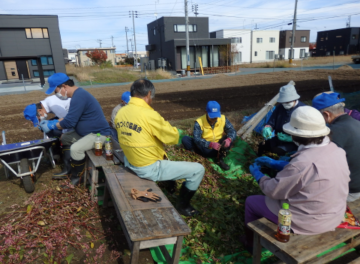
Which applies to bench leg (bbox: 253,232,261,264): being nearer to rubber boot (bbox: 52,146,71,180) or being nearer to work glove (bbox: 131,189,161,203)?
work glove (bbox: 131,189,161,203)

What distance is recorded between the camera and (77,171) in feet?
15.2

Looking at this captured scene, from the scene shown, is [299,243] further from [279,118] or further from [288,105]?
[279,118]

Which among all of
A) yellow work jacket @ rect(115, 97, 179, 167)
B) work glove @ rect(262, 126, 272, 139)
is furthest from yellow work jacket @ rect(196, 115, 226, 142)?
yellow work jacket @ rect(115, 97, 179, 167)

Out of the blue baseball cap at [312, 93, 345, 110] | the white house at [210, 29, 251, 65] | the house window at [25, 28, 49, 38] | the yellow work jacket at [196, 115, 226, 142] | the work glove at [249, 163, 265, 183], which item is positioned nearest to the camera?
the work glove at [249, 163, 265, 183]

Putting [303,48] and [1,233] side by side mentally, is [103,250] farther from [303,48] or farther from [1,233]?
[303,48]

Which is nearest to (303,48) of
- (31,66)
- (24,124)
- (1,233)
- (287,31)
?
(287,31)

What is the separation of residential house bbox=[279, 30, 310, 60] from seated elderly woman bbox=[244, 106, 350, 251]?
214 feet

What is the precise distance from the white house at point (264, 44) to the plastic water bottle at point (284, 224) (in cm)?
5846

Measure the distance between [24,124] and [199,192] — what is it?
27.2 ft

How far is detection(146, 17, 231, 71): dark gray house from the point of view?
34.6m

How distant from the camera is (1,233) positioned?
3.54m

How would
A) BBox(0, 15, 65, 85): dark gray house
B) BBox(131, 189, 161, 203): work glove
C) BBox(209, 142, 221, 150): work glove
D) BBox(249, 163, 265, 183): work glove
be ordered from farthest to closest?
BBox(0, 15, 65, 85): dark gray house → BBox(209, 142, 221, 150): work glove → BBox(131, 189, 161, 203): work glove → BBox(249, 163, 265, 183): work glove

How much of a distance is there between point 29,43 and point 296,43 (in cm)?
5613

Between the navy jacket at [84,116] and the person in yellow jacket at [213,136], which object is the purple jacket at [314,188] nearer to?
the person in yellow jacket at [213,136]
